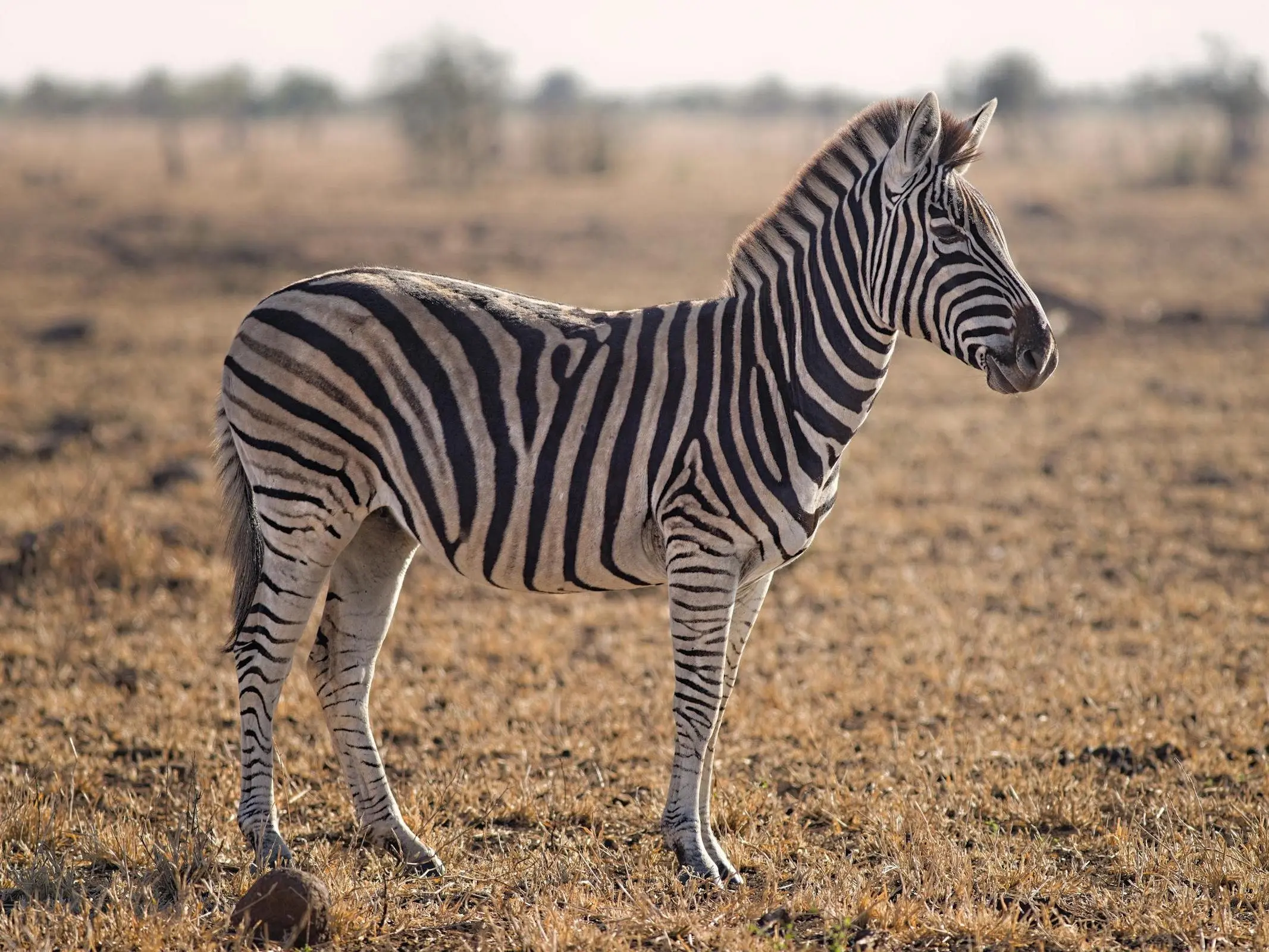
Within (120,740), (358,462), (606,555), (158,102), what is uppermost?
(158,102)

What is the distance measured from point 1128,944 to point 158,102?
2611 inches

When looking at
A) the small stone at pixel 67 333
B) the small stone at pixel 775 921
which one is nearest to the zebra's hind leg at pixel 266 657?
the small stone at pixel 775 921

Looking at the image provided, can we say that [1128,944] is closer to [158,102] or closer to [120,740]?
[120,740]

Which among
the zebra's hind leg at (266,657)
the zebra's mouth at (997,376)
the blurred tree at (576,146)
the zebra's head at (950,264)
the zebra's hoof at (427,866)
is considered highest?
the blurred tree at (576,146)

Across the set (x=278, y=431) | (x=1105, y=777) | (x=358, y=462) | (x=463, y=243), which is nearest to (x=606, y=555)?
(x=358, y=462)

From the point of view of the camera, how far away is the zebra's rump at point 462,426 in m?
4.41

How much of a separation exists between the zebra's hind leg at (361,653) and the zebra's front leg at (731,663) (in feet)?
3.79

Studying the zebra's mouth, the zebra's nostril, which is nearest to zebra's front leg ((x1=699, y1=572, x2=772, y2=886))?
the zebra's mouth

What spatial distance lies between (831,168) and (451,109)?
3846 centimetres

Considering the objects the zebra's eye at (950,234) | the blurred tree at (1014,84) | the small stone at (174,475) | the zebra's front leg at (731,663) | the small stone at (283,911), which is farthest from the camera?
Answer: the blurred tree at (1014,84)

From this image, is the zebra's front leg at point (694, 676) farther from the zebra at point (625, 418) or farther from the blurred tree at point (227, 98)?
the blurred tree at point (227, 98)

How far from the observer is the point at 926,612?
7781 millimetres

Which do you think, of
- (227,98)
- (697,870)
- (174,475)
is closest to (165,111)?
(227,98)

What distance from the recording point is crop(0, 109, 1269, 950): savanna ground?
4.02 m
